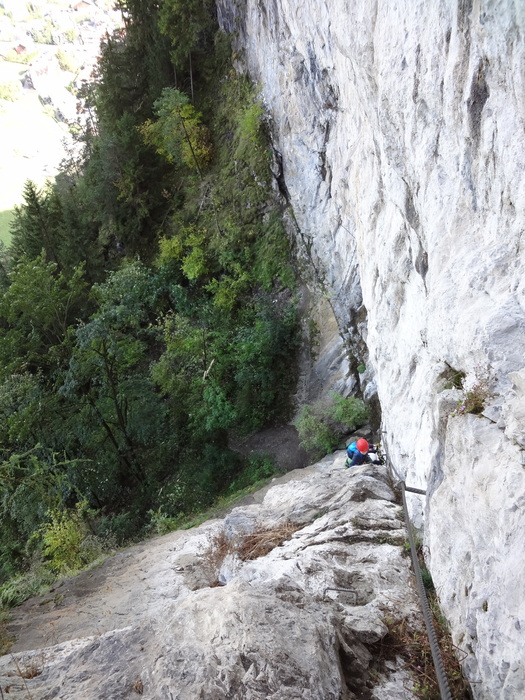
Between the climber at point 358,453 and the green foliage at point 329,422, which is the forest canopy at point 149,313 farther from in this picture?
the climber at point 358,453

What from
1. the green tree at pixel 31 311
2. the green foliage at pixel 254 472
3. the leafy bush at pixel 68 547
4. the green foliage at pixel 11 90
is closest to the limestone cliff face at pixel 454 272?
the green foliage at pixel 254 472

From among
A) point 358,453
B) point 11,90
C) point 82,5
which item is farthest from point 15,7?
point 358,453

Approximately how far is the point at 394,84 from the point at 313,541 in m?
7.01

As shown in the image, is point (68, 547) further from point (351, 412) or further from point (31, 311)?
point (351, 412)

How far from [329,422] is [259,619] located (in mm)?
12160

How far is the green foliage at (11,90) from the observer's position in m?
109

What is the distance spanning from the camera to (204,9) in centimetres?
2306

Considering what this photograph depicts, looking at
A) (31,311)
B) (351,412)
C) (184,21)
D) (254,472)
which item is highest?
(184,21)

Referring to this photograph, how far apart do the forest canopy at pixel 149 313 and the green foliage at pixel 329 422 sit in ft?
7.96

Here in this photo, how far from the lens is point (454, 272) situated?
5.15 m

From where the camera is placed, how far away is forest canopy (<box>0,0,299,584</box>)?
55.1 feet

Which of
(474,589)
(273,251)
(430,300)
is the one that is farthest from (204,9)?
(474,589)

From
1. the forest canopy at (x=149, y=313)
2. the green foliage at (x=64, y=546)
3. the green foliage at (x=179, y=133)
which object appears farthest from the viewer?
the green foliage at (x=179, y=133)

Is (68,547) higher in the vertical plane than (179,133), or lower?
lower
